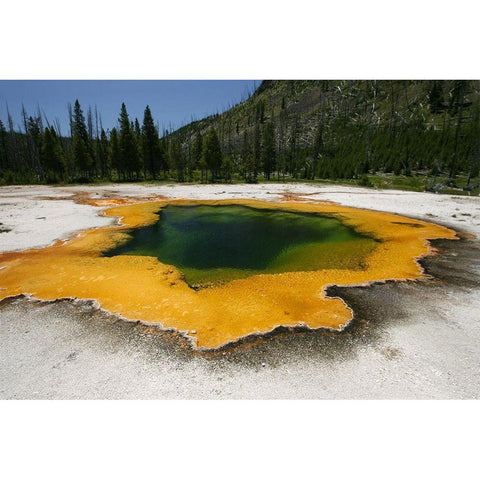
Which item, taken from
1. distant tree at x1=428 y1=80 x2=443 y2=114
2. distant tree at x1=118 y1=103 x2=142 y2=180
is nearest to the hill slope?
distant tree at x1=428 y1=80 x2=443 y2=114

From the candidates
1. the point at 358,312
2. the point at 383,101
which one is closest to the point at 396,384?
the point at 358,312

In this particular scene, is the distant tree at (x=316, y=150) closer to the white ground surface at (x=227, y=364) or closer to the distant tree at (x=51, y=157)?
the distant tree at (x=51, y=157)

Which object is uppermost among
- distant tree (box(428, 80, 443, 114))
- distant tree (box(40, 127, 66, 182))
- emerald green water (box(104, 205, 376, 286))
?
distant tree (box(428, 80, 443, 114))

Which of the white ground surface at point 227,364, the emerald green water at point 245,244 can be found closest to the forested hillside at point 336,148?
the emerald green water at point 245,244

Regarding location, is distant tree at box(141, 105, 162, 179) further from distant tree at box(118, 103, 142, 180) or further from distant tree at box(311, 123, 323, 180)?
distant tree at box(311, 123, 323, 180)

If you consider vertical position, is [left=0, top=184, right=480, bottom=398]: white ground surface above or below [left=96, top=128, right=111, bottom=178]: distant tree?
below

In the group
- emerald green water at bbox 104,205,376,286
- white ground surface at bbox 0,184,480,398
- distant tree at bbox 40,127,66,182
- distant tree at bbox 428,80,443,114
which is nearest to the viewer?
white ground surface at bbox 0,184,480,398

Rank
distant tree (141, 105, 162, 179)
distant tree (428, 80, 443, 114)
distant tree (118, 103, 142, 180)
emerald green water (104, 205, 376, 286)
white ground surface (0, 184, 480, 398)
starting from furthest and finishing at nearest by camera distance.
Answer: distant tree (428, 80, 443, 114)
distant tree (141, 105, 162, 179)
distant tree (118, 103, 142, 180)
emerald green water (104, 205, 376, 286)
white ground surface (0, 184, 480, 398)
